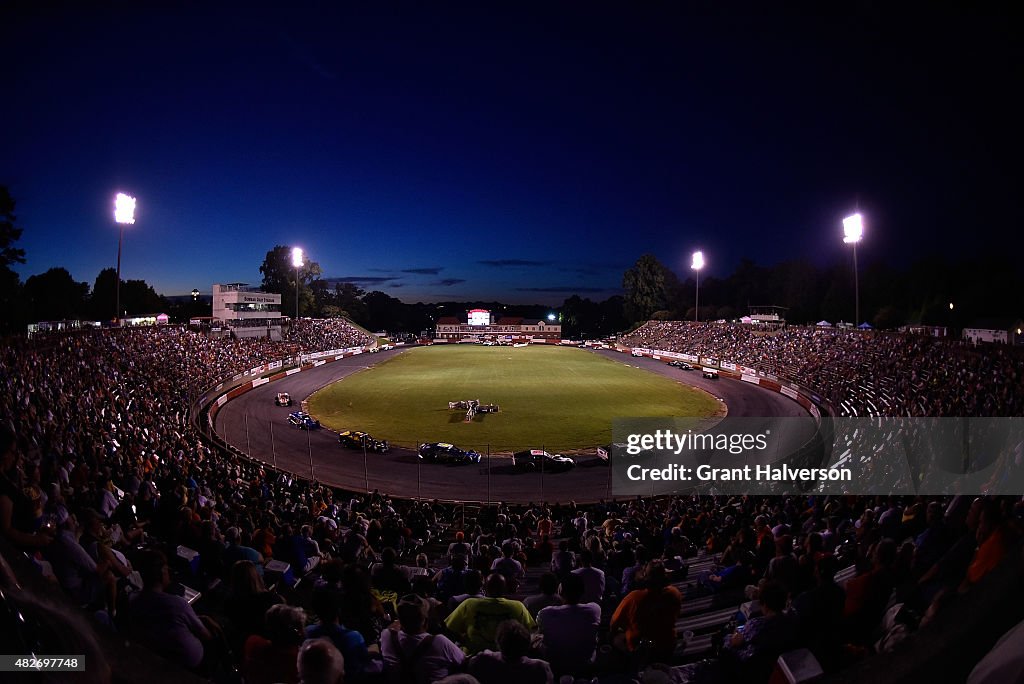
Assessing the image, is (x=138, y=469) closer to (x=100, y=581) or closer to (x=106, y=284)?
(x=100, y=581)

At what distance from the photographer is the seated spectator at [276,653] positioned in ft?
8.21

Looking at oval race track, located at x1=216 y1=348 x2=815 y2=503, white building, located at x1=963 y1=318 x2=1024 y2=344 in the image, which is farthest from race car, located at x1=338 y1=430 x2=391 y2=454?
white building, located at x1=963 y1=318 x2=1024 y2=344

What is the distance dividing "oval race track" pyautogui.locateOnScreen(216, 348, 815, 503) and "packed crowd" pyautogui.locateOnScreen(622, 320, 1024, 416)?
332cm

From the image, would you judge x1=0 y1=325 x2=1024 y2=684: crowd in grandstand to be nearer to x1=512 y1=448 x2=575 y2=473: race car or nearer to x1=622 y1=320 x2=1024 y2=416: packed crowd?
x1=622 y1=320 x2=1024 y2=416: packed crowd

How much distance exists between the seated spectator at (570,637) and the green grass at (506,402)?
21.3 metres

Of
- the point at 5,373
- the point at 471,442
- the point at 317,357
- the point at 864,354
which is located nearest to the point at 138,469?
the point at 5,373

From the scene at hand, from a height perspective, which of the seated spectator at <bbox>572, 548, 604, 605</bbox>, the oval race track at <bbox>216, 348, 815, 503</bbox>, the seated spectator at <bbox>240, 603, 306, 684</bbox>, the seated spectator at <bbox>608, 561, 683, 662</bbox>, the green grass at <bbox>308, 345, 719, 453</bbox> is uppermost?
the seated spectator at <bbox>240, 603, 306, 684</bbox>

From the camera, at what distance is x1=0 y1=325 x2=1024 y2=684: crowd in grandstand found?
2.71m

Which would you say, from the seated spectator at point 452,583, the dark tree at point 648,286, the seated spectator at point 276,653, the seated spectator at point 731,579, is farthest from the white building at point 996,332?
the dark tree at point 648,286

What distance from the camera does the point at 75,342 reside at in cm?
2841

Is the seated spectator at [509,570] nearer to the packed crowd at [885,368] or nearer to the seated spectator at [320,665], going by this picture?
the seated spectator at [320,665]

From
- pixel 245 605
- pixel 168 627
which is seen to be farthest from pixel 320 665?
pixel 245 605

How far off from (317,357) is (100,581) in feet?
205

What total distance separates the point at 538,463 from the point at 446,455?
4.24 m
